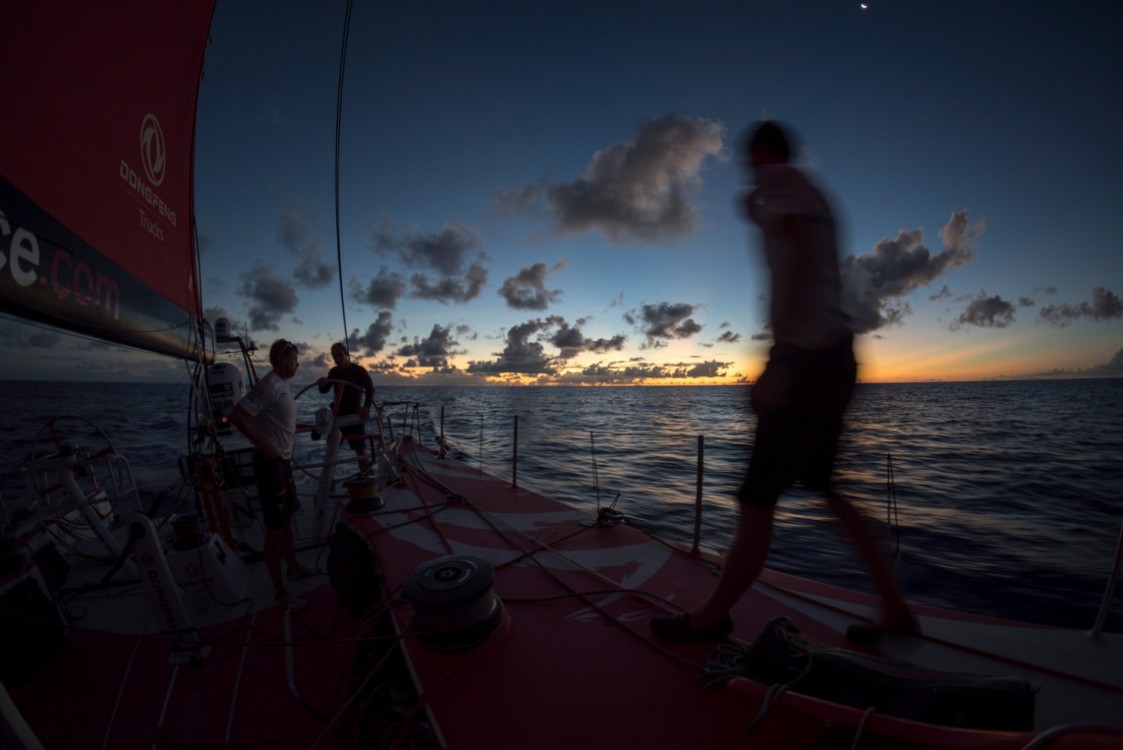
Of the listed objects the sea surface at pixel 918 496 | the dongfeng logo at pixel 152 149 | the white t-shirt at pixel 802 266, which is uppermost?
the dongfeng logo at pixel 152 149

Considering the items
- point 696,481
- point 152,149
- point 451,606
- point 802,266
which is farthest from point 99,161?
point 696,481

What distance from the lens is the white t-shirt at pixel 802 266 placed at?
1562 millimetres

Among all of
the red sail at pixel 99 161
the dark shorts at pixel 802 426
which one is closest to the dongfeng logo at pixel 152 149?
the red sail at pixel 99 161

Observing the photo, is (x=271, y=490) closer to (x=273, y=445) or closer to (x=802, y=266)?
(x=273, y=445)

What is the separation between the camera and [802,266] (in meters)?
1.56

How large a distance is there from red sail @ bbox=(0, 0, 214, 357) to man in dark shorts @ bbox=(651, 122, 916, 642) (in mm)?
2794

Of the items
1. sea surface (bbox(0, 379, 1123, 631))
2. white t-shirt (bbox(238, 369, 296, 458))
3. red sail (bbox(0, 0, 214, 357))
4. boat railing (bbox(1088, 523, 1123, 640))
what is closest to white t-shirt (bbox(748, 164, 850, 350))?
sea surface (bbox(0, 379, 1123, 631))

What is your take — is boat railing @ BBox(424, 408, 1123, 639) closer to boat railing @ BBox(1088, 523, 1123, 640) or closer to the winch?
boat railing @ BBox(1088, 523, 1123, 640)

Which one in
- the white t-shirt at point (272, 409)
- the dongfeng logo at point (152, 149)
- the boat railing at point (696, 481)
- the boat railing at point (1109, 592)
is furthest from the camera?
the white t-shirt at point (272, 409)

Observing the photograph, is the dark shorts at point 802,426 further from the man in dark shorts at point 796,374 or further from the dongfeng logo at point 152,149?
the dongfeng logo at point 152,149

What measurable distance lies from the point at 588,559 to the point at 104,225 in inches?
134

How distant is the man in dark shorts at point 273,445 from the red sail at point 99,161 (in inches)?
30.8

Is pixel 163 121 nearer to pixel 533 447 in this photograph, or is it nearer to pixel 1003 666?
pixel 1003 666

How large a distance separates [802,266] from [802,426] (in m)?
0.60
